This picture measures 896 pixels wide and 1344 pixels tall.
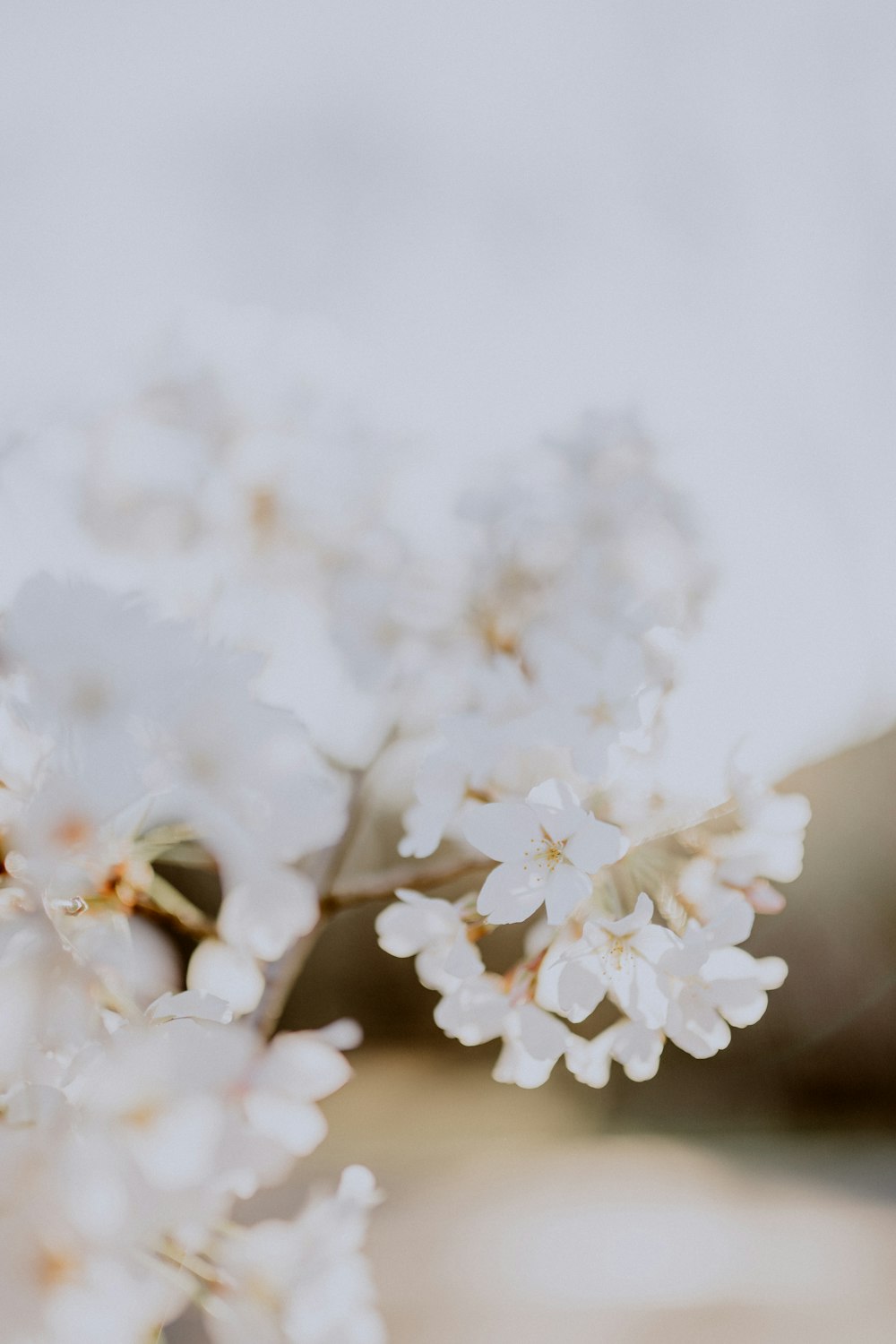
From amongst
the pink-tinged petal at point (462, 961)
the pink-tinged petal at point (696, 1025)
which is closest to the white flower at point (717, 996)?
the pink-tinged petal at point (696, 1025)

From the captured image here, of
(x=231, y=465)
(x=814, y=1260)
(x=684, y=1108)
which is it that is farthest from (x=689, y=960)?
(x=684, y=1108)

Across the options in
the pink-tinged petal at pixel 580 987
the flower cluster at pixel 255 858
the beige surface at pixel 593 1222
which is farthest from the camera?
the beige surface at pixel 593 1222

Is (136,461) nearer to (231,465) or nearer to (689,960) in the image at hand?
(231,465)

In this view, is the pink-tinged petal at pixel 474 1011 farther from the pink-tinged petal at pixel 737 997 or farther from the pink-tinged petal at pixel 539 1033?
the pink-tinged petal at pixel 737 997

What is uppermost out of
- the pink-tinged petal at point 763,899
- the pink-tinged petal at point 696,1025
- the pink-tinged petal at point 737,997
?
the pink-tinged petal at point 763,899

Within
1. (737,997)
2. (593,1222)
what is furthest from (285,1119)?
(593,1222)

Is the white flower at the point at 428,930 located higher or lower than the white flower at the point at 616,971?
lower

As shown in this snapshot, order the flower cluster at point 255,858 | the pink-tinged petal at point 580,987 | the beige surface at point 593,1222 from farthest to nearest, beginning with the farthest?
the beige surface at point 593,1222 < the pink-tinged petal at point 580,987 < the flower cluster at point 255,858

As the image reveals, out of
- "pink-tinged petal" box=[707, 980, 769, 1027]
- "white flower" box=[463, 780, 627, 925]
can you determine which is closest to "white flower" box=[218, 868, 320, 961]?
"white flower" box=[463, 780, 627, 925]
